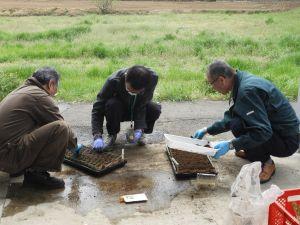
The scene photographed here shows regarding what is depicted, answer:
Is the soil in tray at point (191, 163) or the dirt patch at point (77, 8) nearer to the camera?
the soil in tray at point (191, 163)

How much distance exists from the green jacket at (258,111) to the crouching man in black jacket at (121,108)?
99 cm

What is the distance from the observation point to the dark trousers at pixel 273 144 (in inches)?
166

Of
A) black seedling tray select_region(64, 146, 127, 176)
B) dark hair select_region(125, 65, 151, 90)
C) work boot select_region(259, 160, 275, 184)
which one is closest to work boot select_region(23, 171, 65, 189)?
black seedling tray select_region(64, 146, 127, 176)

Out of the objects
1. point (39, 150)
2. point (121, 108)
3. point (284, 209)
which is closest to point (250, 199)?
point (284, 209)

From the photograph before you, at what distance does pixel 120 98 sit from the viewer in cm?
488

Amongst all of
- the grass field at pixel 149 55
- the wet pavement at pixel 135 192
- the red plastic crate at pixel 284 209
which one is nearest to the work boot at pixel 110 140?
the wet pavement at pixel 135 192

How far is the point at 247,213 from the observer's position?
119 inches

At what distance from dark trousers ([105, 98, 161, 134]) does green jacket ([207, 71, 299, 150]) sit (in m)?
1.10

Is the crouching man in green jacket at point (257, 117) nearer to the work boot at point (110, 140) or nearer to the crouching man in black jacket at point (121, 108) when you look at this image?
the crouching man in black jacket at point (121, 108)

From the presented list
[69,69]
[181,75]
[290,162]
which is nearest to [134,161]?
[290,162]

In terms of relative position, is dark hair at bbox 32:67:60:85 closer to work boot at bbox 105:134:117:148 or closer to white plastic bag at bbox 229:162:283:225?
work boot at bbox 105:134:117:148

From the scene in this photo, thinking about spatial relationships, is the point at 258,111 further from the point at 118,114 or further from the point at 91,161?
the point at 91,161

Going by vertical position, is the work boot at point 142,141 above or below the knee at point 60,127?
below

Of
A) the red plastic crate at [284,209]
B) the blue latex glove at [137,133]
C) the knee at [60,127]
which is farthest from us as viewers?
the blue latex glove at [137,133]
